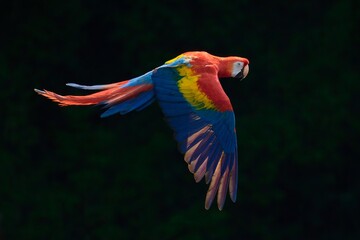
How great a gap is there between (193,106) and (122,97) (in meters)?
0.26

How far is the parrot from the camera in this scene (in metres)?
3.76

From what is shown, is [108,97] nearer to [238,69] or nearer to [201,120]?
[201,120]

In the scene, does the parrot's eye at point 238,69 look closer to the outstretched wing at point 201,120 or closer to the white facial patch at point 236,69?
the white facial patch at point 236,69

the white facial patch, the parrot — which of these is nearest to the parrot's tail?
the parrot

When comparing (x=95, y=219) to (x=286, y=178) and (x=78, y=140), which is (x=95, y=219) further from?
(x=286, y=178)

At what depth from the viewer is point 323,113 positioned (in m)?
6.45

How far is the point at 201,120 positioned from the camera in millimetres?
3818

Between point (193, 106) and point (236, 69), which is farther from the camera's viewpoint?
point (236, 69)

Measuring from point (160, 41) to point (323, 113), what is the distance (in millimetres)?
1089

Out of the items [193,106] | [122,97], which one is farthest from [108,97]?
[193,106]

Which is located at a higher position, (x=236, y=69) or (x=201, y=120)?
(x=236, y=69)

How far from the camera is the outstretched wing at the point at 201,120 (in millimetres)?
3760

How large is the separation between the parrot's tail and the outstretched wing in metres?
0.04

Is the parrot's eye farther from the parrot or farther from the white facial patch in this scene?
the parrot
